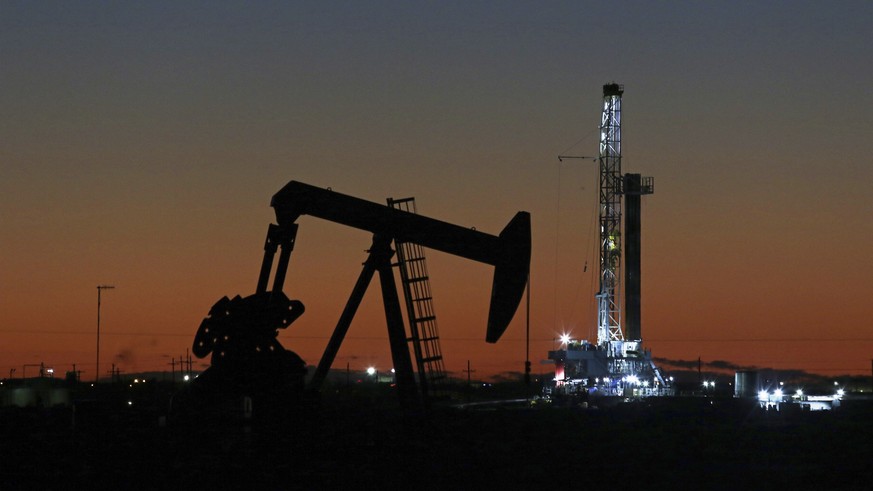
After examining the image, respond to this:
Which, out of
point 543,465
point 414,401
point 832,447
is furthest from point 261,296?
point 832,447

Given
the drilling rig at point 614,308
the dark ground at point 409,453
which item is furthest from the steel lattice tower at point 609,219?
the dark ground at point 409,453

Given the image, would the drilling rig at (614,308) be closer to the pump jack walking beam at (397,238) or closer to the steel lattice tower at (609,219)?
the steel lattice tower at (609,219)

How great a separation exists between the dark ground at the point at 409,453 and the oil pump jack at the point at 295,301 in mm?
1487

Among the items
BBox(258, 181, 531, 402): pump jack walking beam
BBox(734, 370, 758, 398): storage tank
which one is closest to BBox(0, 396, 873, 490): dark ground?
BBox(258, 181, 531, 402): pump jack walking beam

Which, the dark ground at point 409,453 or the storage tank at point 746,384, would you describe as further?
the storage tank at point 746,384

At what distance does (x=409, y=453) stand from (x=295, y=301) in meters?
6.44

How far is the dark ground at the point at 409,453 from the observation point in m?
34.9

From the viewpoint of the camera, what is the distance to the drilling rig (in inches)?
4397

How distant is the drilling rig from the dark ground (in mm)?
50109

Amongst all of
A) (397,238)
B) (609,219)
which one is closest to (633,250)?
(609,219)

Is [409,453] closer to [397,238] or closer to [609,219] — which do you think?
[397,238]

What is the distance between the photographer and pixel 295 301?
146 feet

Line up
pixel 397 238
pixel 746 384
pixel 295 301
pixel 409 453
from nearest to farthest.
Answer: pixel 409 453 → pixel 295 301 → pixel 397 238 → pixel 746 384

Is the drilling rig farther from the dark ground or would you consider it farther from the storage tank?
the dark ground
